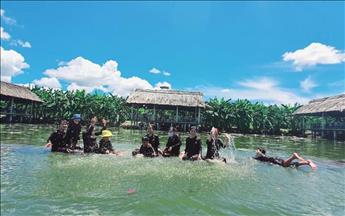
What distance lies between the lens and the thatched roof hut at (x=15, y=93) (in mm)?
33378

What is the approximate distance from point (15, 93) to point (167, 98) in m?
15.1

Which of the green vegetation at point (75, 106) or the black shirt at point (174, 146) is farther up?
the green vegetation at point (75, 106)

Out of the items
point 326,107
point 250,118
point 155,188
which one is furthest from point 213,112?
point 155,188

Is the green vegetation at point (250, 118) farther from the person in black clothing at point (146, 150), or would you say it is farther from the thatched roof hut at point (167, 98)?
the person in black clothing at point (146, 150)

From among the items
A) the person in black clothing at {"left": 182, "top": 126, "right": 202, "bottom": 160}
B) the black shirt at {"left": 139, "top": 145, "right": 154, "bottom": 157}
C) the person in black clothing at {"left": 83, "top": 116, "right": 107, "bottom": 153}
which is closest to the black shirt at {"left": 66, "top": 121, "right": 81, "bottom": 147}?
the person in black clothing at {"left": 83, "top": 116, "right": 107, "bottom": 153}

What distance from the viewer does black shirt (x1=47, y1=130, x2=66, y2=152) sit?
1096cm

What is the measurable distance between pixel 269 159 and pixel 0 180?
26.1ft

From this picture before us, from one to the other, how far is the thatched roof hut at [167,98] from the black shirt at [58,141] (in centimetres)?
2408

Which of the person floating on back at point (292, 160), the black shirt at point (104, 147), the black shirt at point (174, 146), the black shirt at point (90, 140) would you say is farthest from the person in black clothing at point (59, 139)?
the person floating on back at point (292, 160)

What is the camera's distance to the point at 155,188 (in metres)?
6.78

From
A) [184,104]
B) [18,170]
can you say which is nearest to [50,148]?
[18,170]

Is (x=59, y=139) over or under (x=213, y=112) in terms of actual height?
under

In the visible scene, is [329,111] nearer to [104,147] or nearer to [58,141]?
[104,147]

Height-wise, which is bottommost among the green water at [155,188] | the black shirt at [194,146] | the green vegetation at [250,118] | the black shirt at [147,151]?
the green water at [155,188]
